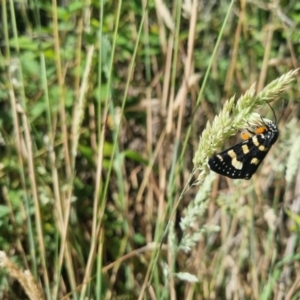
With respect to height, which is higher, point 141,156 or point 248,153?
point 248,153

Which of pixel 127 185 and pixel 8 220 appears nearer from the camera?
pixel 8 220

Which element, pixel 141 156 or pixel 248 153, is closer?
pixel 248 153

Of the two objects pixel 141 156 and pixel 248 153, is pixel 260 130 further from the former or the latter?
pixel 141 156

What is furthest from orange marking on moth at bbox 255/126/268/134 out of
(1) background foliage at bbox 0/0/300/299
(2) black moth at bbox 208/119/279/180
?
(1) background foliage at bbox 0/0/300/299

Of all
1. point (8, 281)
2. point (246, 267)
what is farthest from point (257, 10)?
point (8, 281)

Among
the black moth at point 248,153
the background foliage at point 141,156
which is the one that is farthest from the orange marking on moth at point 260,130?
the background foliage at point 141,156

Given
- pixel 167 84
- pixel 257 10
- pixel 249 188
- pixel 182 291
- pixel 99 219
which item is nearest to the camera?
pixel 99 219

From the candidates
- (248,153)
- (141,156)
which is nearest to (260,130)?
(248,153)

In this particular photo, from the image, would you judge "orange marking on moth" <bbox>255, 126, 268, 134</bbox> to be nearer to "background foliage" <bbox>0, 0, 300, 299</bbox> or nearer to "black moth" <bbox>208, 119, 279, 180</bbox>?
"black moth" <bbox>208, 119, 279, 180</bbox>

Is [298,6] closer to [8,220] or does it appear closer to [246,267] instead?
[246,267]
